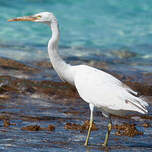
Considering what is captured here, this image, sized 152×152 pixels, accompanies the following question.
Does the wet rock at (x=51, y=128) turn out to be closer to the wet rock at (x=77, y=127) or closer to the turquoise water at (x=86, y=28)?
the wet rock at (x=77, y=127)

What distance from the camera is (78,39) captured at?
19531 mm

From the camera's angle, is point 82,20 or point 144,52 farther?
point 82,20

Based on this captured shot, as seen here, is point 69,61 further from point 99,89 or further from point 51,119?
point 99,89

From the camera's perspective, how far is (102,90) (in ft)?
22.1

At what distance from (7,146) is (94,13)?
1950 centimetres

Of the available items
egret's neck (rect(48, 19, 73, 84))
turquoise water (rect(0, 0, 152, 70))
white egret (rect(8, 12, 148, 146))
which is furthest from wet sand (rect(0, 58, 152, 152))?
turquoise water (rect(0, 0, 152, 70))

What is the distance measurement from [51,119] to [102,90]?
1636 mm

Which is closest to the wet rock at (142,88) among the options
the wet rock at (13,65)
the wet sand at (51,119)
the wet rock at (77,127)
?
the wet sand at (51,119)

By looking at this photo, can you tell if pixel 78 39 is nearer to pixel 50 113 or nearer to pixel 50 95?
pixel 50 95

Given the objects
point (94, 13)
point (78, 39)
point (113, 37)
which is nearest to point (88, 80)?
point (78, 39)

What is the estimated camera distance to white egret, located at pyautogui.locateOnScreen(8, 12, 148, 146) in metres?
6.39

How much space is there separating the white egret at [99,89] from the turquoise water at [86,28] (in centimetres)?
704

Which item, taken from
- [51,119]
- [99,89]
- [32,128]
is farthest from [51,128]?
[99,89]

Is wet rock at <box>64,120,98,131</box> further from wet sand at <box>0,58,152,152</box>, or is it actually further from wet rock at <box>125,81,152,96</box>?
wet rock at <box>125,81,152,96</box>
